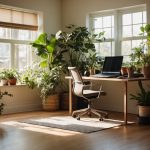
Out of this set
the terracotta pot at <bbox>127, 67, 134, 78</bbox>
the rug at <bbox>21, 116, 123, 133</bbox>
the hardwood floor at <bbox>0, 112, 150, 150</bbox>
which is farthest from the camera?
the terracotta pot at <bbox>127, 67, 134, 78</bbox>

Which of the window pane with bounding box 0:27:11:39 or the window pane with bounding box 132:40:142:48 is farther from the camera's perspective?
the window pane with bounding box 0:27:11:39

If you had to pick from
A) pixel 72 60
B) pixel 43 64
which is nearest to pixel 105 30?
pixel 72 60

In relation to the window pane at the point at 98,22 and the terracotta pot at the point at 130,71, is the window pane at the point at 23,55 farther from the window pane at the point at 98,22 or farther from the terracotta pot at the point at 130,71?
the terracotta pot at the point at 130,71

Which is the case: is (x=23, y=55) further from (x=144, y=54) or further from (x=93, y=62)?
(x=144, y=54)

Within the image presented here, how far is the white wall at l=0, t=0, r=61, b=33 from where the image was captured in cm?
660

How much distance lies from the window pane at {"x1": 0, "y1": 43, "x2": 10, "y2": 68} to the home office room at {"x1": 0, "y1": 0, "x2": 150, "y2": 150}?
0.02 meters

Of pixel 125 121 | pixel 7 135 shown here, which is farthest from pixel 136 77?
pixel 7 135

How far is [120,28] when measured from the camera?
6.53 meters

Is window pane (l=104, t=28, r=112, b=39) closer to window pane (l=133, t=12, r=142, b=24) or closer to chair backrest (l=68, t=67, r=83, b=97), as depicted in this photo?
window pane (l=133, t=12, r=142, b=24)

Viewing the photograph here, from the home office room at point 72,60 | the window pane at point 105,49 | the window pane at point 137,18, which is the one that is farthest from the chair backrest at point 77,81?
the window pane at point 137,18

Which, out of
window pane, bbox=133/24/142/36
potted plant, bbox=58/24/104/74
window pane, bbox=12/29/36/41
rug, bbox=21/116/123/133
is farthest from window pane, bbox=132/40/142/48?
window pane, bbox=12/29/36/41

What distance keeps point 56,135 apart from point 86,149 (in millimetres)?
821

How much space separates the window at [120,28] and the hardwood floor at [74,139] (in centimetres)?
205

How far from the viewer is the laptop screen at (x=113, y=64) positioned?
5.57 meters
